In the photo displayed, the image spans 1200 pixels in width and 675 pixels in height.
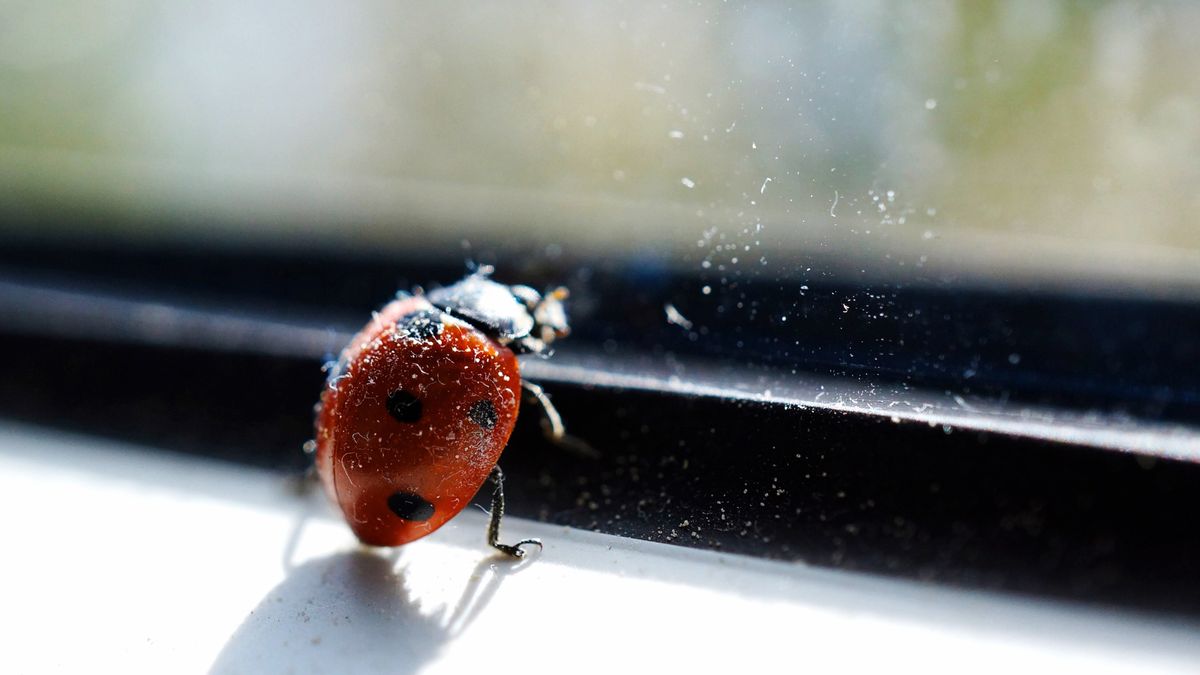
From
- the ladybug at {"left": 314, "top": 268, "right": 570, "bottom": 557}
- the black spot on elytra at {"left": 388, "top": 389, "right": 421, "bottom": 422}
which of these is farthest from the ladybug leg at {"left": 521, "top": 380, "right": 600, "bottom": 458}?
the black spot on elytra at {"left": 388, "top": 389, "right": 421, "bottom": 422}

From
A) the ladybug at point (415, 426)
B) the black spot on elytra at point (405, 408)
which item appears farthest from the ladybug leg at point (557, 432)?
the black spot on elytra at point (405, 408)

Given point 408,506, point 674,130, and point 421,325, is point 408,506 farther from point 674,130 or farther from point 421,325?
point 674,130

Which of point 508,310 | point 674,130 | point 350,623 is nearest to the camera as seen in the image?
point 350,623

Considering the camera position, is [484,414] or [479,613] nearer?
Answer: [479,613]

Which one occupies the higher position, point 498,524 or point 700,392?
point 700,392

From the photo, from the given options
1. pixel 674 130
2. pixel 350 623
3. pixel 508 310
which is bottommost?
pixel 350 623

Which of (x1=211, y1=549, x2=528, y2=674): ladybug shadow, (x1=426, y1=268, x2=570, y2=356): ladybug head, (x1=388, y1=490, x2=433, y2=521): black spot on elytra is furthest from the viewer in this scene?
(x1=426, y1=268, x2=570, y2=356): ladybug head

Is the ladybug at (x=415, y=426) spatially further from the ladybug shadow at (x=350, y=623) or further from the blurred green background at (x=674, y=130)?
the blurred green background at (x=674, y=130)

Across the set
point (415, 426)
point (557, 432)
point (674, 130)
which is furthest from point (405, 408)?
point (674, 130)

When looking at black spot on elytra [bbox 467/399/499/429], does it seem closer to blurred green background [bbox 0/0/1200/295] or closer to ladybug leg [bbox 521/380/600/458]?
ladybug leg [bbox 521/380/600/458]

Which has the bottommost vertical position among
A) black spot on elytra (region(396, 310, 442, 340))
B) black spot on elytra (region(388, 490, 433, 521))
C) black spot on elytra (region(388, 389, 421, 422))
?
black spot on elytra (region(388, 490, 433, 521))
